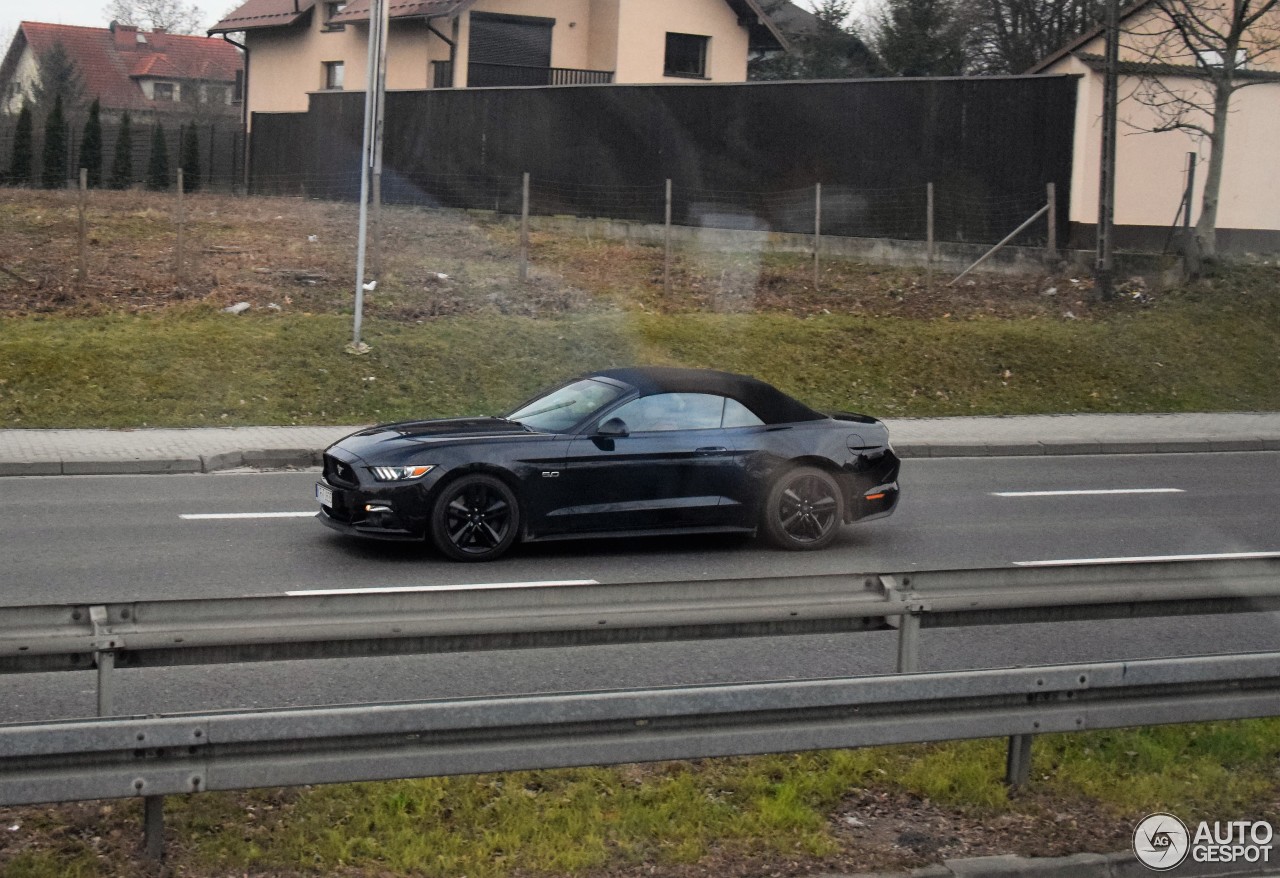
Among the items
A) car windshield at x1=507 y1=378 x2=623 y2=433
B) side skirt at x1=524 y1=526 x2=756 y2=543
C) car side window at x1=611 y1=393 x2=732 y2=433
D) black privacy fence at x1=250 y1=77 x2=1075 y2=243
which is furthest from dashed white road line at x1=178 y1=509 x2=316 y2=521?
black privacy fence at x1=250 y1=77 x2=1075 y2=243

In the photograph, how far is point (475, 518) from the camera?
966cm

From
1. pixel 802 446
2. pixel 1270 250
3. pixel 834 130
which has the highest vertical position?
pixel 834 130

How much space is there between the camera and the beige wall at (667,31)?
122 ft

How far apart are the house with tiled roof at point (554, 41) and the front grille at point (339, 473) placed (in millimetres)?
27521

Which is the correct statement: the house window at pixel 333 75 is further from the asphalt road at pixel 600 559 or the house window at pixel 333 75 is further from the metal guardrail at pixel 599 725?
the metal guardrail at pixel 599 725

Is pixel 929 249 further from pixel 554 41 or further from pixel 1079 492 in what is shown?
pixel 554 41

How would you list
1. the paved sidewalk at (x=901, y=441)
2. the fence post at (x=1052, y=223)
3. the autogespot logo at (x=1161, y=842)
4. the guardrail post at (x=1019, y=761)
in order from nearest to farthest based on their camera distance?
the autogespot logo at (x=1161, y=842) → the guardrail post at (x=1019, y=761) → the paved sidewalk at (x=901, y=441) → the fence post at (x=1052, y=223)

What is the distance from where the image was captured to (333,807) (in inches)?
194

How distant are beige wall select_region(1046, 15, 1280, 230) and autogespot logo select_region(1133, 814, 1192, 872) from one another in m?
19.3

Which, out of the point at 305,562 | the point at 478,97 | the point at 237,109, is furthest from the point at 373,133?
the point at 237,109

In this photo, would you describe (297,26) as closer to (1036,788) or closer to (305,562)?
(305,562)

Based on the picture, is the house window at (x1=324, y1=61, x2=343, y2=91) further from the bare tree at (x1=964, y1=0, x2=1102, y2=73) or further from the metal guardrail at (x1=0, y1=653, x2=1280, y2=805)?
A: the metal guardrail at (x1=0, y1=653, x2=1280, y2=805)

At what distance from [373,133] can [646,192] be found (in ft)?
33.0

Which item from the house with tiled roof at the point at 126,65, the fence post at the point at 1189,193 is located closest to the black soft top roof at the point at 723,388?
the fence post at the point at 1189,193
